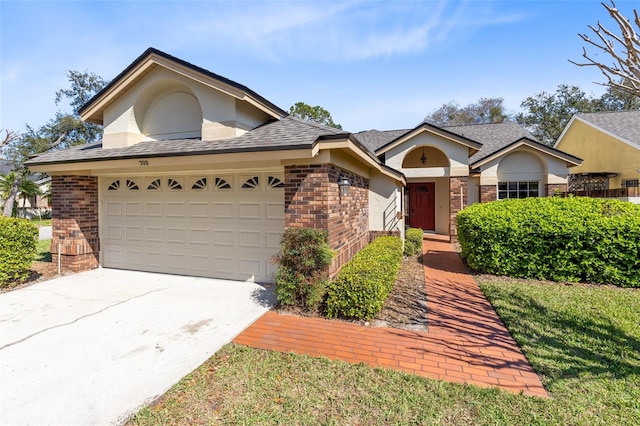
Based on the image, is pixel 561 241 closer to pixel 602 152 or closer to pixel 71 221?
pixel 71 221

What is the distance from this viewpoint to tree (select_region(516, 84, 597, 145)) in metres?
33.2

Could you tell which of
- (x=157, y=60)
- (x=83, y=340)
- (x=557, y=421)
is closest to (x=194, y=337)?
(x=83, y=340)

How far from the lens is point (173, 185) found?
7676mm

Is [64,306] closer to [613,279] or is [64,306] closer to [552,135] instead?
[613,279]

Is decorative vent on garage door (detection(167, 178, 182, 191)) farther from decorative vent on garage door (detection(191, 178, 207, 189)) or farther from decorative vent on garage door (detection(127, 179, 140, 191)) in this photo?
decorative vent on garage door (detection(127, 179, 140, 191))

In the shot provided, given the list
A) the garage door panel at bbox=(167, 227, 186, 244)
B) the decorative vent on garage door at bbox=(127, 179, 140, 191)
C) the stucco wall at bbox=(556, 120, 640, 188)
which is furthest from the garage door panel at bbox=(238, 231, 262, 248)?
the stucco wall at bbox=(556, 120, 640, 188)

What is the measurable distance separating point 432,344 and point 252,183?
16.2ft

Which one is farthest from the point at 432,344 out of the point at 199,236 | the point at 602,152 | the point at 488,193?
the point at 602,152

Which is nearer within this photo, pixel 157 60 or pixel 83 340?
pixel 83 340

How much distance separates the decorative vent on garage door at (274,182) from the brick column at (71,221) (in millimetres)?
5525

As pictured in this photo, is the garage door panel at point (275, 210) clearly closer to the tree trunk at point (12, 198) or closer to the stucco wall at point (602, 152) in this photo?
the stucco wall at point (602, 152)

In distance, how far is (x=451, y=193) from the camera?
13703 millimetres

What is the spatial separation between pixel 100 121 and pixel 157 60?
10.4ft

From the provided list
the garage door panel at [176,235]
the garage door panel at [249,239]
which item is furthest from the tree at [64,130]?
the garage door panel at [249,239]
